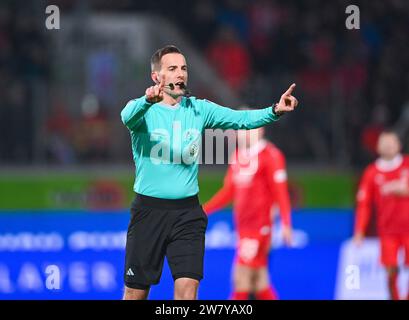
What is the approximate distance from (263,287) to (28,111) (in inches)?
165

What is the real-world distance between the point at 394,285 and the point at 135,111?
17.5 ft

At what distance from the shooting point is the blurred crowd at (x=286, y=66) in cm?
1370

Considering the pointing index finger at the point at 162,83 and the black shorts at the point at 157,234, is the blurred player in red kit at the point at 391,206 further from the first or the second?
the pointing index finger at the point at 162,83

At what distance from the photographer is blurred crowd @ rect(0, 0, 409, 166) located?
44.9 feet

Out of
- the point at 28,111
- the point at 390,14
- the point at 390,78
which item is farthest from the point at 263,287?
the point at 390,14

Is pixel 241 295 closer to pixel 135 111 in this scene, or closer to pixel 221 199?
pixel 221 199

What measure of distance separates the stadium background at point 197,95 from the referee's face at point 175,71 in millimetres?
4213

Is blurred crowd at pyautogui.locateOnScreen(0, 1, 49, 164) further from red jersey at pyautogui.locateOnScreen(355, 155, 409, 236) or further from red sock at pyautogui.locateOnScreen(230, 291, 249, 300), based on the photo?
red jersey at pyautogui.locateOnScreen(355, 155, 409, 236)

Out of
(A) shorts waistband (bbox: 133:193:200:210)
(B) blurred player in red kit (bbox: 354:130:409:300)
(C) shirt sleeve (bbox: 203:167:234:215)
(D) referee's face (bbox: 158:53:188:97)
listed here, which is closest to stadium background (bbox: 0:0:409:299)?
(B) blurred player in red kit (bbox: 354:130:409:300)

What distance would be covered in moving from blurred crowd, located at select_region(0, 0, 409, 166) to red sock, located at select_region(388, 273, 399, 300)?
9.24ft

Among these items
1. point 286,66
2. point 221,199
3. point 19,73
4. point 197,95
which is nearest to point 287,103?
point 221,199
